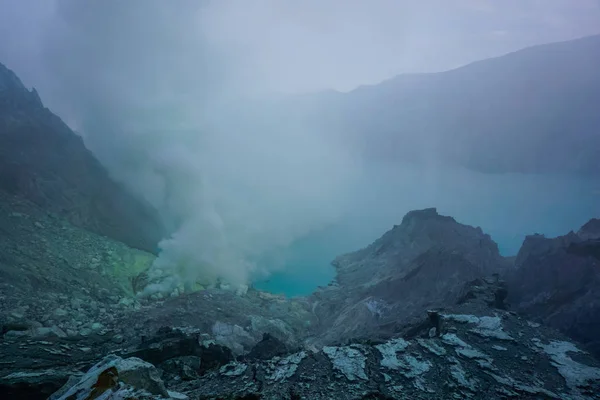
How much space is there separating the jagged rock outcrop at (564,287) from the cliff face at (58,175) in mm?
26385

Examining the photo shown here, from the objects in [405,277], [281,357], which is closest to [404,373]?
[281,357]

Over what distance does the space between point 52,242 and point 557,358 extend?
23.3 metres

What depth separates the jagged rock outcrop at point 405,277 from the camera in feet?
59.0

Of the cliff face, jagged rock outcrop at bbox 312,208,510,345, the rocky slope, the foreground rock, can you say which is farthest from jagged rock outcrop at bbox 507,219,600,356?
the cliff face

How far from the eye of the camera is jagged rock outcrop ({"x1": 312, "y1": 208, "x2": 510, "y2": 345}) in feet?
59.0

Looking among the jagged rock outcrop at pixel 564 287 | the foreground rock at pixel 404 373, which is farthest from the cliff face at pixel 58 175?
the jagged rock outcrop at pixel 564 287

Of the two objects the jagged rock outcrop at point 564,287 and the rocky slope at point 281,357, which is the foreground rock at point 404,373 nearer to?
the rocky slope at point 281,357

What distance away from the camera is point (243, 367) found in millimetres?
7785

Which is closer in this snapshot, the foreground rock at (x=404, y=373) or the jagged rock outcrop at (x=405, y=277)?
the foreground rock at (x=404, y=373)

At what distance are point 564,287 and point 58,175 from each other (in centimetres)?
3349

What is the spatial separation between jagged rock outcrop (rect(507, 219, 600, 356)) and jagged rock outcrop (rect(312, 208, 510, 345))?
2.74 meters

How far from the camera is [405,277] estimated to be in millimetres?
21469

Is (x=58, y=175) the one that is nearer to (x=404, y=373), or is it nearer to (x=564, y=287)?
(x=404, y=373)

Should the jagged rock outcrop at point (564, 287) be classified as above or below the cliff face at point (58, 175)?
below
